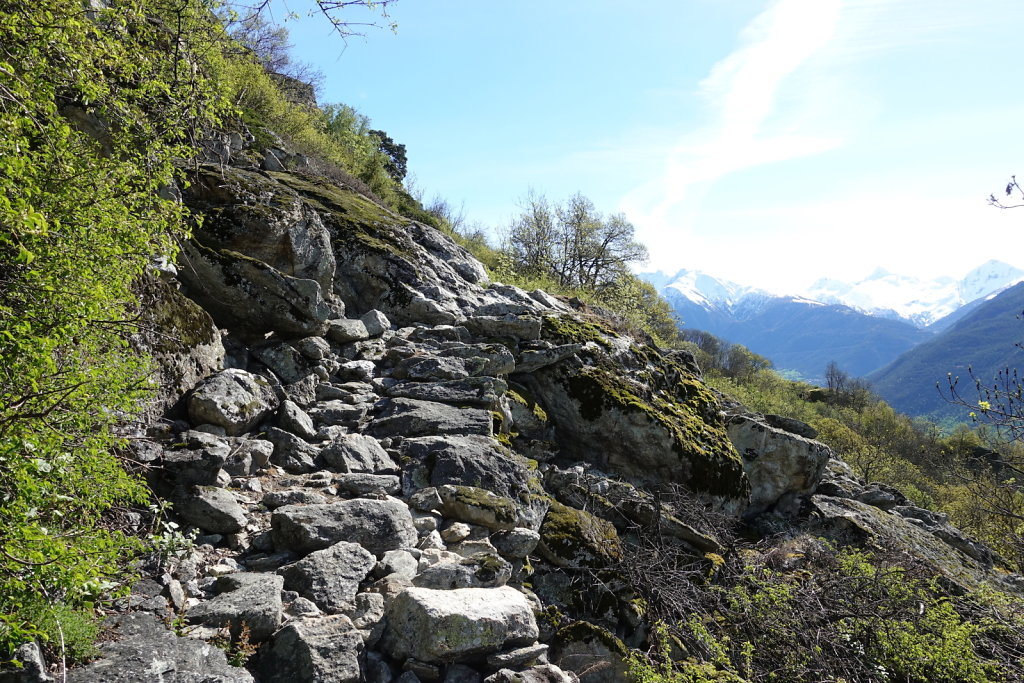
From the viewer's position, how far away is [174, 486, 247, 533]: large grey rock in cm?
485

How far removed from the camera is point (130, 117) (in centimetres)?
626

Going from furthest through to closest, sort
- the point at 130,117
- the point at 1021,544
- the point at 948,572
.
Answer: the point at 948,572 < the point at 1021,544 < the point at 130,117

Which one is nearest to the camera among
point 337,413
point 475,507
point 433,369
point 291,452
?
point 475,507

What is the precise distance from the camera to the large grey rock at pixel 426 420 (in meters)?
7.41

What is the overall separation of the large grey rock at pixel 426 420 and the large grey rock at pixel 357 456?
24.6 inches

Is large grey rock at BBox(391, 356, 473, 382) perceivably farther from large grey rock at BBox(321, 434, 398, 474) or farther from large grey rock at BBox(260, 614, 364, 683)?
large grey rock at BBox(260, 614, 364, 683)

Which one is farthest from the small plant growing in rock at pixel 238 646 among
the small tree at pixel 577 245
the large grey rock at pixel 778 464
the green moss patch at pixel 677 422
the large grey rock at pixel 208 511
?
the small tree at pixel 577 245

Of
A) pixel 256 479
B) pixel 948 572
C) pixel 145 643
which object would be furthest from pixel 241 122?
pixel 948 572

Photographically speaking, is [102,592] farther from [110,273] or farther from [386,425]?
[386,425]

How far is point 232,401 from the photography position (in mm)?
6203

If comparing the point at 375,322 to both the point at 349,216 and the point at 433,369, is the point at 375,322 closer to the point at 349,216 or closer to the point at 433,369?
the point at 433,369

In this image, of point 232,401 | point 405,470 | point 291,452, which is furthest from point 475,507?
point 232,401

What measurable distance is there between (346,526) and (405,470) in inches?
54.2

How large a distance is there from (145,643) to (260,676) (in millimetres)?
756
